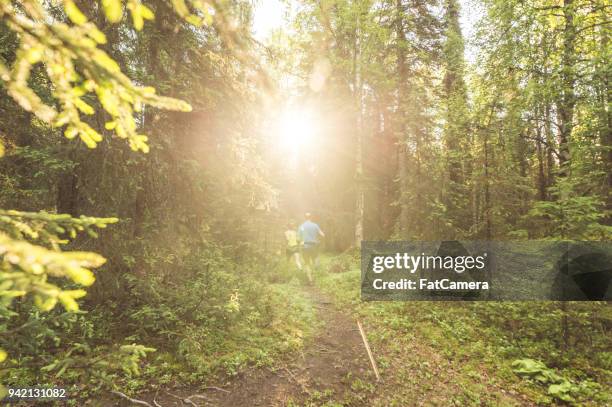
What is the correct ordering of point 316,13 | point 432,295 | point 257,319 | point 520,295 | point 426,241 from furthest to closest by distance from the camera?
point 316,13 < point 426,241 < point 432,295 < point 520,295 < point 257,319

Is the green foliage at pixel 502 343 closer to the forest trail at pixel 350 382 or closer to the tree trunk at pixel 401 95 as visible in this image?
the forest trail at pixel 350 382

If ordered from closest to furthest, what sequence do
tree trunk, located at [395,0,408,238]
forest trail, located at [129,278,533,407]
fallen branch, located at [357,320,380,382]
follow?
forest trail, located at [129,278,533,407] → fallen branch, located at [357,320,380,382] → tree trunk, located at [395,0,408,238]

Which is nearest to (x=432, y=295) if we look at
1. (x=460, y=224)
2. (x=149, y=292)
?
(x=460, y=224)

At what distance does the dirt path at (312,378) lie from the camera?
17.7 feet

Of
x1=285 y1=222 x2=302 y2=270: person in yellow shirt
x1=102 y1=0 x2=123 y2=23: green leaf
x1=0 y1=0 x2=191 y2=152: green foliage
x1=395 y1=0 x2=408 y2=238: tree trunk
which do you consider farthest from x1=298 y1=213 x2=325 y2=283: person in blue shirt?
x1=102 y1=0 x2=123 y2=23: green leaf

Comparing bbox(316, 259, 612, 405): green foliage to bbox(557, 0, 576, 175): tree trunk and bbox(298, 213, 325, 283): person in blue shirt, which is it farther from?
bbox(557, 0, 576, 175): tree trunk

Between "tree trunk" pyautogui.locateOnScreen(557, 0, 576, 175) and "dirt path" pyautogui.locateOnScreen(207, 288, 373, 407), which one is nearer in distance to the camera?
"dirt path" pyautogui.locateOnScreen(207, 288, 373, 407)

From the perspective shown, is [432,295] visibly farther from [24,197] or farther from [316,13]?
[316,13]

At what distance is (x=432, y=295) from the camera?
33.5 ft

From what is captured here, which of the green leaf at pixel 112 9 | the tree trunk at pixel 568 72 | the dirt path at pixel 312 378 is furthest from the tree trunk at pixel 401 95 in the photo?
the green leaf at pixel 112 9

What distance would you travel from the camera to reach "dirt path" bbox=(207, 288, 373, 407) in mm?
5402

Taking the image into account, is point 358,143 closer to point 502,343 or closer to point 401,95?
point 401,95

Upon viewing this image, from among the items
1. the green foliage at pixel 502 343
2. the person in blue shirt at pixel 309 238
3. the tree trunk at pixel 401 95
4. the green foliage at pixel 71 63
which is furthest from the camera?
the tree trunk at pixel 401 95

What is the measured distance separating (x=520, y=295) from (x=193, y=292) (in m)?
9.31
